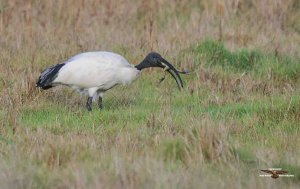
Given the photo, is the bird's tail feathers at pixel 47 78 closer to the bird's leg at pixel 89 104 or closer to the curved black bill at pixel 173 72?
the bird's leg at pixel 89 104

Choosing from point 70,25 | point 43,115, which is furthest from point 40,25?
point 43,115

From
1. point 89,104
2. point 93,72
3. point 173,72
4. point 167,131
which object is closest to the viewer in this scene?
point 167,131

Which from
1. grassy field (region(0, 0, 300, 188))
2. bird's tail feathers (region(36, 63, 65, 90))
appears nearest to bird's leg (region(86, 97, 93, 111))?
grassy field (region(0, 0, 300, 188))

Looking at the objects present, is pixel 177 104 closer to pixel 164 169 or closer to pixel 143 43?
pixel 143 43

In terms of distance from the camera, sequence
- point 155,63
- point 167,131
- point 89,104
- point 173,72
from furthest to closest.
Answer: point 173,72 → point 155,63 → point 89,104 → point 167,131

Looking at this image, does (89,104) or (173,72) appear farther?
(173,72)

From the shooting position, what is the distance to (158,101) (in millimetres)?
8492

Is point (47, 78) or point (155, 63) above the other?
point (155, 63)

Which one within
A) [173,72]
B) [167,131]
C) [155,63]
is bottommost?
[167,131]

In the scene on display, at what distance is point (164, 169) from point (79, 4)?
6.46 m

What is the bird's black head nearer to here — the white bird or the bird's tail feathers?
the white bird

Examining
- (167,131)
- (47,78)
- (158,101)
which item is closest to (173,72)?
(158,101)

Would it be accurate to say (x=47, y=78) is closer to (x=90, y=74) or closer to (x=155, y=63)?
(x=90, y=74)

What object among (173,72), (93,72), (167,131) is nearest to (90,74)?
(93,72)
